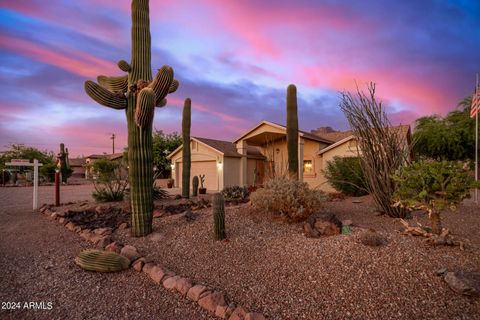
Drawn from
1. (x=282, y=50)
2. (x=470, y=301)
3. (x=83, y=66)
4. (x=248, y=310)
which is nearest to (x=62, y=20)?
(x=83, y=66)

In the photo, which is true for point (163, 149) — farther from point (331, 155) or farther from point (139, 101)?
point (139, 101)

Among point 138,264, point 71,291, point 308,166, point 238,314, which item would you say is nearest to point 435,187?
point 238,314

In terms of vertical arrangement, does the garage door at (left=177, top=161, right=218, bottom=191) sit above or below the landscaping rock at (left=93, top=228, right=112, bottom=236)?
above

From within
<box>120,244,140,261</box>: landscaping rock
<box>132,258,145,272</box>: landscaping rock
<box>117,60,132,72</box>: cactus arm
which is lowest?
<box>132,258,145,272</box>: landscaping rock

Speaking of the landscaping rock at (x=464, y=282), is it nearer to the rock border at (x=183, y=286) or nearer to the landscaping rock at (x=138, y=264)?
the rock border at (x=183, y=286)

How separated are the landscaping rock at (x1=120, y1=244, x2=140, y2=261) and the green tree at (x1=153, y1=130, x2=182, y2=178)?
22127 millimetres

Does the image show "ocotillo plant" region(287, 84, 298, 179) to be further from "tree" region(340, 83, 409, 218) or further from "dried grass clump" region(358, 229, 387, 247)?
"dried grass clump" region(358, 229, 387, 247)

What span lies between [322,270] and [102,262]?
2.94 metres

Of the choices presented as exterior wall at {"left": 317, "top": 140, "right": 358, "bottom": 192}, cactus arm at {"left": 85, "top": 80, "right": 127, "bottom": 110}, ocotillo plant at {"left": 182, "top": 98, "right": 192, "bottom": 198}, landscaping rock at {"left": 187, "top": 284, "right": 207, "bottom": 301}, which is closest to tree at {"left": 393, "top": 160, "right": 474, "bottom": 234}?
landscaping rock at {"left": 187, "top": 284, "right": 207, "bottom": 301}

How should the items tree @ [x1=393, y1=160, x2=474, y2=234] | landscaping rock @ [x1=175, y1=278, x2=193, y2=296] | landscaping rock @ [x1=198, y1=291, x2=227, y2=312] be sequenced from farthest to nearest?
tree @ [x1=393, y1=160, x2=474, y2=234] → landscaping rock @ [x1=175, y1=278, x2=193, y2=296] → landscaping rock @ [x1=198, y1=291, x2=227, y2=312]

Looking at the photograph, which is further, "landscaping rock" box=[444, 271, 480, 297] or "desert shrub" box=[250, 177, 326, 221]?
"desert shrub" box=[250, 177, 326, 221]

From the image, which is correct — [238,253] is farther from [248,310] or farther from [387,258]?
[387,258]

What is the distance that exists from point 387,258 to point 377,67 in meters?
7.45

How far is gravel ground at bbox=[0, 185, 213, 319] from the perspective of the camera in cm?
292
